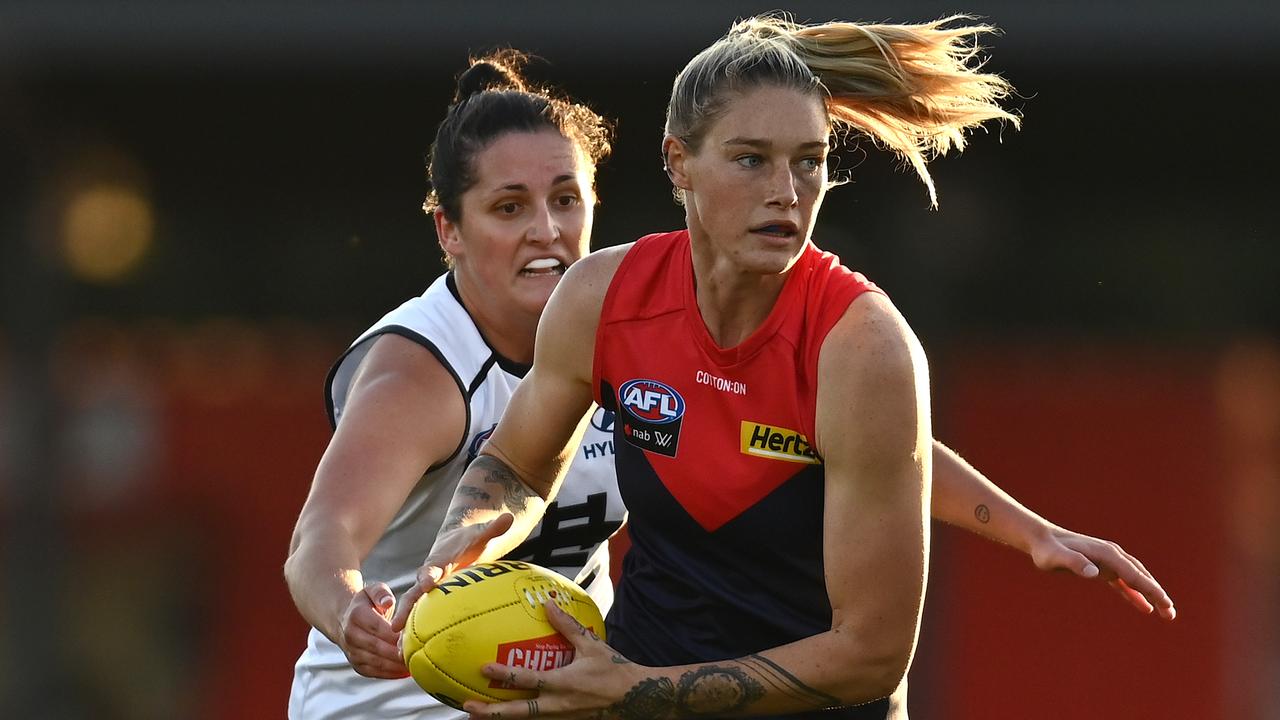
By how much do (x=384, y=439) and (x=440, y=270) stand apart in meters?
10.1

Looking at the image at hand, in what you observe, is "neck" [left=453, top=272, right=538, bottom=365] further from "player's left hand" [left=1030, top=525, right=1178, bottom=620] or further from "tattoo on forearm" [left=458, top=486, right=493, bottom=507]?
"player's left hand" [left=1030, top=525, right=1178, bottom=620]

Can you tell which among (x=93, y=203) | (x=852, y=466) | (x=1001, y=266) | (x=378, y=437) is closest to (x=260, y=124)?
(x=93, y=203)

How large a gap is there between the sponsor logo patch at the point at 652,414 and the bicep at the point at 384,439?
26.3 inches

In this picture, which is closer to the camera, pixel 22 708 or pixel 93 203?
pixel 22 708

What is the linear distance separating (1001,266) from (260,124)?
6.04m

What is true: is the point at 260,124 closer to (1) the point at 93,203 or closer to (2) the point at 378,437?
(1) the point at 93,203

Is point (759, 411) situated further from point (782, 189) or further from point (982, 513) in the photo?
point (982, 513)

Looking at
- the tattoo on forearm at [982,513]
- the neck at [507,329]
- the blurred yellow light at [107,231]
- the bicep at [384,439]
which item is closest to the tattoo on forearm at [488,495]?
the bicep at [384,439]

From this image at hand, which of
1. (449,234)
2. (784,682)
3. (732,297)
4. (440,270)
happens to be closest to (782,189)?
(732,297)

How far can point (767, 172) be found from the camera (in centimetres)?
351

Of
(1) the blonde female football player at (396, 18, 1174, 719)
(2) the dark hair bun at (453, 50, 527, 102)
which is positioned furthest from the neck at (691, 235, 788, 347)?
(2) the dark hair bun at (453, 50, 527, 102)

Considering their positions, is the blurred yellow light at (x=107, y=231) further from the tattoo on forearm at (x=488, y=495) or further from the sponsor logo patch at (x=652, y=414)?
the sponsor logo patch at (x=652, y=414)

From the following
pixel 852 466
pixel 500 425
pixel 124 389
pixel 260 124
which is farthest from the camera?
pixel 260 124

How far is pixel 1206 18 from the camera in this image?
944cm
